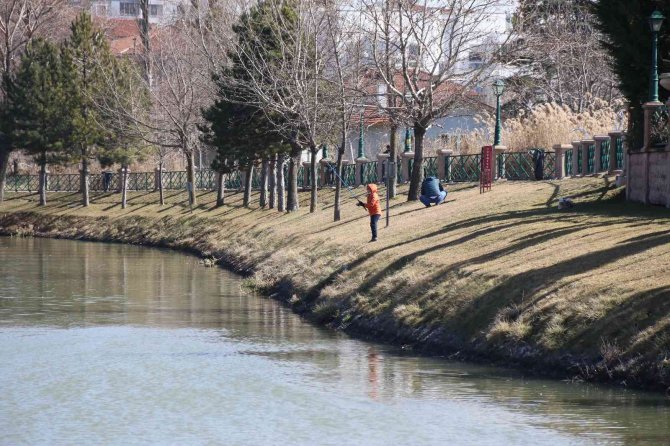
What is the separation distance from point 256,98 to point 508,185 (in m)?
14.7

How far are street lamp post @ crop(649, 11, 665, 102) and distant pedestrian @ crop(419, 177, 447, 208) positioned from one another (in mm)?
11972

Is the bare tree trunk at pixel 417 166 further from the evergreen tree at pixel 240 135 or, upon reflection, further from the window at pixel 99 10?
the window at pixel 99 10

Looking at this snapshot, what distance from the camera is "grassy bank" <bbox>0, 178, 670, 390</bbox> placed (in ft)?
67.3

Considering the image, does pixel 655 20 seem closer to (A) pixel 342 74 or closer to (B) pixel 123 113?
(A) pixel 342 74

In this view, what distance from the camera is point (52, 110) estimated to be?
7631 cm

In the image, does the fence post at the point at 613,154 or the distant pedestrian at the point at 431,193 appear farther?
the distant pedestrian at the point at 431,193

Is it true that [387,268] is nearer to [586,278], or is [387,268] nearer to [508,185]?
[586,278]

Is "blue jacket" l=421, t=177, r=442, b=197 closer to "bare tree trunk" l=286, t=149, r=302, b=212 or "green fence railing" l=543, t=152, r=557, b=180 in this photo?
"green fence railing" l=543, t=152, r=557, b=180

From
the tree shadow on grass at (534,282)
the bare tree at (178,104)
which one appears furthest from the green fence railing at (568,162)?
the bare tree at (178,104)

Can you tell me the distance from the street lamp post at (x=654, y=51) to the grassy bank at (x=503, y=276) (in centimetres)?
289

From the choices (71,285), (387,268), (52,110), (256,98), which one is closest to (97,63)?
(52,110)

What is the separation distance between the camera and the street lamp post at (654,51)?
29783mm

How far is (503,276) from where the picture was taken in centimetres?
2517

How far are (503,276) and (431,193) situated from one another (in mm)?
18222
